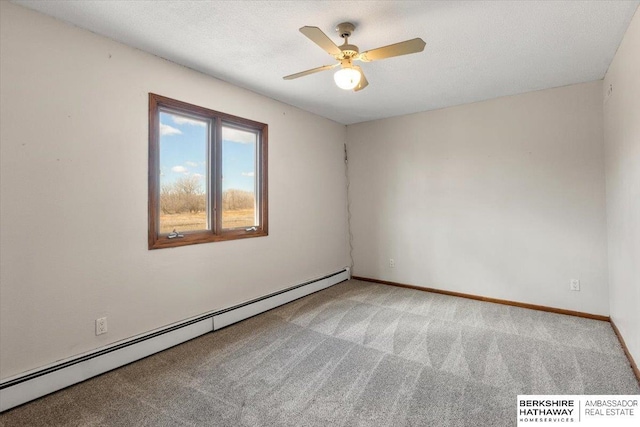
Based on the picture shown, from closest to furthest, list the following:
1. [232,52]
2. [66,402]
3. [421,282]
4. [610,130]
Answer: [66,402]
[232,52]
[610,130]
[421,282]

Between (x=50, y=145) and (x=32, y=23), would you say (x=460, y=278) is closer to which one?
(x=50, y=145)

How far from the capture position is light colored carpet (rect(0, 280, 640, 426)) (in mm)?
1834

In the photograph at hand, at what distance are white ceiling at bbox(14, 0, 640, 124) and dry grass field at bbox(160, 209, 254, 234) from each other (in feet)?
4.73

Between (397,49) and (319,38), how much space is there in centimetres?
55

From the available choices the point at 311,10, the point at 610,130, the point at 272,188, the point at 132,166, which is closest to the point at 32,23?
the point at 132,166

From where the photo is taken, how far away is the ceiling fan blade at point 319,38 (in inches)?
72.8

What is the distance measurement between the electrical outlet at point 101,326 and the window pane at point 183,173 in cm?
82

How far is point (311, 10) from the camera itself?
82.4 inches

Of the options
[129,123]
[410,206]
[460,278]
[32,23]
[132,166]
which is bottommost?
[460,278]

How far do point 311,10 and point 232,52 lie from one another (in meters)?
0.91

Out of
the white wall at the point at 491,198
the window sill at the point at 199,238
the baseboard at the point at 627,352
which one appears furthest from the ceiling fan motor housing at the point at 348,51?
the baseboard at the point at 627,352

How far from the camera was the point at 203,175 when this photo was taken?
3172 millimetres
